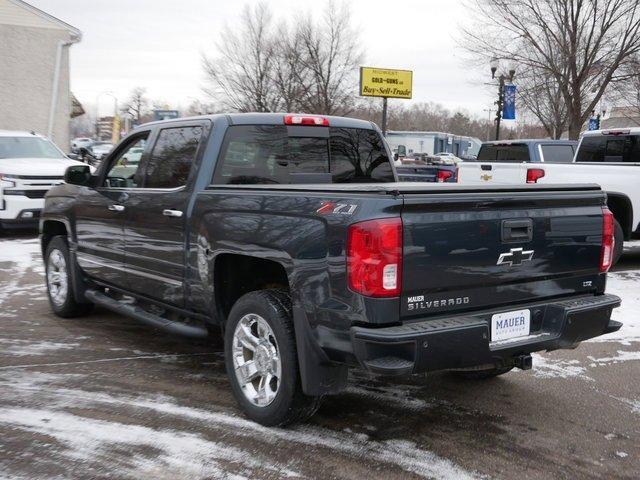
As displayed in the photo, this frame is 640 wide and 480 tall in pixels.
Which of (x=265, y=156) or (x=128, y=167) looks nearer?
(x=265, y=156)

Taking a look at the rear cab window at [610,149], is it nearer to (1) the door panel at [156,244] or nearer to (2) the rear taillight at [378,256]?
(1) the door panel at [156,244]

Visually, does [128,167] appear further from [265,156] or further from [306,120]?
[306,120]

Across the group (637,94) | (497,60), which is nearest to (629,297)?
(497,60)

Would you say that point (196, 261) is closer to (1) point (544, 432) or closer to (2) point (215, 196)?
(2) point (215, 196)

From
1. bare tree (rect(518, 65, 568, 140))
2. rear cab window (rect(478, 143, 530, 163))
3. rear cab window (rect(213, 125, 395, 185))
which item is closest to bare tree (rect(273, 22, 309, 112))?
bare tree (rect(518, 65, 568, 140))

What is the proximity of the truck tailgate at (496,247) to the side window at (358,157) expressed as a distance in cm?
163

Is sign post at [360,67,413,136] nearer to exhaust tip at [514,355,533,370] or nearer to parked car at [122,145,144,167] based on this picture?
parked car at [122,145,144,167]

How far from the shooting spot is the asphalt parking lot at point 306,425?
341cm

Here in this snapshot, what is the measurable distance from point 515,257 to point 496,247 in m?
0.17

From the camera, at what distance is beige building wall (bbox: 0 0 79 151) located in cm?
2342

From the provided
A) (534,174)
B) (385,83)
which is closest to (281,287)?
(534,174)

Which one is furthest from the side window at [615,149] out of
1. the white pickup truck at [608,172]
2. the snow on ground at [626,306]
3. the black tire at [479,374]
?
the black tire at [479,374]

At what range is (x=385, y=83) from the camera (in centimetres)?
3394

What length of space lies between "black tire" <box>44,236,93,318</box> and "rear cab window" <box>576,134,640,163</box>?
771cm
